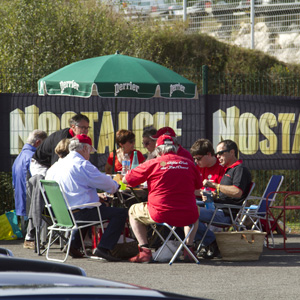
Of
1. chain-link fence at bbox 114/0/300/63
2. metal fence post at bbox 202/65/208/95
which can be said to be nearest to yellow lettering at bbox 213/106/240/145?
metal fence post at bbox 202/65/208/95

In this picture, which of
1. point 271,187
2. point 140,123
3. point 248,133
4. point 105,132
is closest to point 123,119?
point 140,123

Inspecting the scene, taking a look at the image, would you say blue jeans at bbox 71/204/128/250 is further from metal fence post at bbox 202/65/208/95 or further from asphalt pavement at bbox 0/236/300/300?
metal fence post at bbox 202/65/208/95

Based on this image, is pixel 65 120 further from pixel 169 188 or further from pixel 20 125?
pixel 169 188

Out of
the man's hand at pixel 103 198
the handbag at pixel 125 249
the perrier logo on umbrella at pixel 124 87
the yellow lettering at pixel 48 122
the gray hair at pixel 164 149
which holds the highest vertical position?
the perrier logo on umbrella at pixel 124 87

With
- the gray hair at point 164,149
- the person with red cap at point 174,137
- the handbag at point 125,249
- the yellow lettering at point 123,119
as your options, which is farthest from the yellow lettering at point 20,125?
the gray hair at point 164,149

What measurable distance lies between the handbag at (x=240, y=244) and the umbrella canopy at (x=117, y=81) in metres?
2.21

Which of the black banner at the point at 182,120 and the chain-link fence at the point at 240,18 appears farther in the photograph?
the chain-link fence at the point at 240,18

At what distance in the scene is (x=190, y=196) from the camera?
8391 millimetres

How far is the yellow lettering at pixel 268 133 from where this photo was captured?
12789 mm

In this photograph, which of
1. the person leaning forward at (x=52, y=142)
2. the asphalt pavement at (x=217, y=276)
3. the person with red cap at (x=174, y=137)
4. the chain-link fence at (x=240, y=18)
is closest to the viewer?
the asphalt pavement at (x=217, y=276)

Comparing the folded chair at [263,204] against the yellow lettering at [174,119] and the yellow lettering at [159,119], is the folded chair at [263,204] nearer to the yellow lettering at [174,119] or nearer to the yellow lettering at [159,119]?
the yellow lettering at [174,119]

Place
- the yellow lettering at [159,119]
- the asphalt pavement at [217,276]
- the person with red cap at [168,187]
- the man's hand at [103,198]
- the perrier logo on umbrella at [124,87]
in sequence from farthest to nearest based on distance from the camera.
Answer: the yellow lettering at [159,119], the man's hand at [103,198], the perrier logo on umbrella at [124,87], the person with red cap at [168,187], the asphalt pavement at [217,276]

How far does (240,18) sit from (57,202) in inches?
656

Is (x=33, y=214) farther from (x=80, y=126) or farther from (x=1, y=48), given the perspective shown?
(x=1, y=48)
